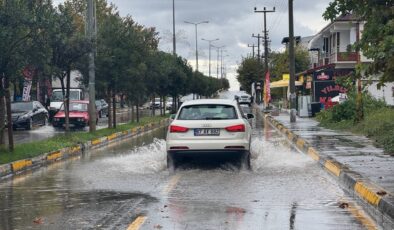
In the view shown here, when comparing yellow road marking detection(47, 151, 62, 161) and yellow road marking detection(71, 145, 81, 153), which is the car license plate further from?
yellow road marking detection(71, 145, 81, 153)

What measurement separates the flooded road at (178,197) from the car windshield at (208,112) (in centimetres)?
115

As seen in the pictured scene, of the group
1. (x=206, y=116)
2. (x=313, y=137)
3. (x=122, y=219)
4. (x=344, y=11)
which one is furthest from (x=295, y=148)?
(x=122, y=219)

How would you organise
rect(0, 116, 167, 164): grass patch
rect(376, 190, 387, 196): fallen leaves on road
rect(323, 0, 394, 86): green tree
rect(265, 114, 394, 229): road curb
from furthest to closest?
rect(0, 116, 167, 164): grass patch → rect(376, 190, 387, 196): fallen leaves on road → rect(265, 114, 394, 229): road curb → rect(323, 0, 394, 86): green tree

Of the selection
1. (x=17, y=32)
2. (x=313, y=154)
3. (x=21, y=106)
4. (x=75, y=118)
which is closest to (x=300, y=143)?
(x=313, y=154)

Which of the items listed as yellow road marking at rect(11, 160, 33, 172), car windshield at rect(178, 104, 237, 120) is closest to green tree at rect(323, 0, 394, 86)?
car windshield at rect(178, 104, 237, 120)

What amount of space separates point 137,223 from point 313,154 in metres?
9.93

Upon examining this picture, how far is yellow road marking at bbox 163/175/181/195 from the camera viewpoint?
11.5 meters

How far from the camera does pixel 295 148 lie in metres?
20.9

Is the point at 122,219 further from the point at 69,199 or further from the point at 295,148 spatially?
the point at 295,148

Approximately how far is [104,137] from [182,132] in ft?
38.2

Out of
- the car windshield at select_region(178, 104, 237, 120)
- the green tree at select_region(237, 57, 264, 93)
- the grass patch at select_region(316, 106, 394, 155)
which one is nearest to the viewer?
the car windshield at select_region(178, 104, 237, 120)

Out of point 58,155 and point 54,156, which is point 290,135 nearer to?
point 58,155

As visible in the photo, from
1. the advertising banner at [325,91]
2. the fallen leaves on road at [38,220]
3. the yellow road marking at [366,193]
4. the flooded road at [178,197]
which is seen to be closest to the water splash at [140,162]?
the flooded road at [178,197]

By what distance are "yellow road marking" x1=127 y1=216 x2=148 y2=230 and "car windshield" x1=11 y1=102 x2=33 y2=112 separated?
2609cm
